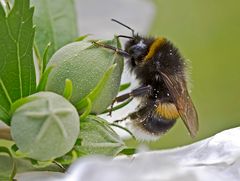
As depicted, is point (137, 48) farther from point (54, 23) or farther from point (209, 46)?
point (209, 46)

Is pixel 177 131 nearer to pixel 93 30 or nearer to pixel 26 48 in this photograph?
pixel 93 30

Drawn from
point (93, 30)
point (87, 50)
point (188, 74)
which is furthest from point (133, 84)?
point (93, 30)

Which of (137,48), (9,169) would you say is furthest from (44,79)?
(137,48)

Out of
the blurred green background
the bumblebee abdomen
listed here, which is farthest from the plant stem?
the blurred green background

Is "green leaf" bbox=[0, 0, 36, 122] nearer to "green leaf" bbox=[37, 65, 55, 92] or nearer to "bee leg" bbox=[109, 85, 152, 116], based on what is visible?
"green leaf" bbox=[37, 65, 55, 92]

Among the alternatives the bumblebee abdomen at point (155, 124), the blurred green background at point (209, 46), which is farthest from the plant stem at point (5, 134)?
the blurred green background at point (209, 46)

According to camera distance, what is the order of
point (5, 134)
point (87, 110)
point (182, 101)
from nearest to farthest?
1. point (87, 110)
2. point (5, 134)
3. point (182, 101)

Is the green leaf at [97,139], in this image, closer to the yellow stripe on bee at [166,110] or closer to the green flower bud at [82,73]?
the green flower bud at [82,73]
